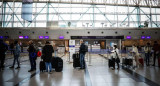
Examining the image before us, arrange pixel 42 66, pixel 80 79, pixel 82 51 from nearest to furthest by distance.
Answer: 1. pixel 80 79
2. pixel 42 66
3. pixel 82 51

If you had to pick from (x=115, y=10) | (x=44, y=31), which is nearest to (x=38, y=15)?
(x=44, y=31)

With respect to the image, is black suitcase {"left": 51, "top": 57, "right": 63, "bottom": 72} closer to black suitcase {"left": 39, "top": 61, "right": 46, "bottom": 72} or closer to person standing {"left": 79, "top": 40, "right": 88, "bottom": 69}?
black suitcase {"left": 39, "top": 61, "right": 46, "bottom": 72}

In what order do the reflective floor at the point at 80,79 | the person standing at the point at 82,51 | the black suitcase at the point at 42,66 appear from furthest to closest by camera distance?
the person standing at the point at 82,51 < the black suitcase at the point at 42,66 < the reflective floor at the point at 80,79

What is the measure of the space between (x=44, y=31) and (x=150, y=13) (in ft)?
66.9

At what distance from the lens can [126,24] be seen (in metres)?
24.4

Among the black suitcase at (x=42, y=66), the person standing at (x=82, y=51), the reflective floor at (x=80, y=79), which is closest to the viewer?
the reflective floor at (x=80, y=79)

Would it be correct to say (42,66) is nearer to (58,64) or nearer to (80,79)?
(58,64)

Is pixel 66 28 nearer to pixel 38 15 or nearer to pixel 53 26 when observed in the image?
pixel 53 26

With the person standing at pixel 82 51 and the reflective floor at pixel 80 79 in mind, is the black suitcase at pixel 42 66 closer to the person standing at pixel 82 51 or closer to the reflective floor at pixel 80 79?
the reflective floor at pixel 80 79

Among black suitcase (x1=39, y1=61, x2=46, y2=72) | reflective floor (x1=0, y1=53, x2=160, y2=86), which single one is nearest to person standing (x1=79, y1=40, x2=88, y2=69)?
reflective floor (x1=0, y1=53, x2=160, y2=86)

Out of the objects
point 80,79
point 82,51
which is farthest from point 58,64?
point 80,79

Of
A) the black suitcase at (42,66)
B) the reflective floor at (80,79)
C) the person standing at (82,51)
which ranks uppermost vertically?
the person standing at (82,51)

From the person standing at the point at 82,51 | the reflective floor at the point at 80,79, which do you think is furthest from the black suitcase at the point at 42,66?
the person standing at the point at 82,51

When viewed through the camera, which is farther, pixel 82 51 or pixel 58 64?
pixel 82 51
